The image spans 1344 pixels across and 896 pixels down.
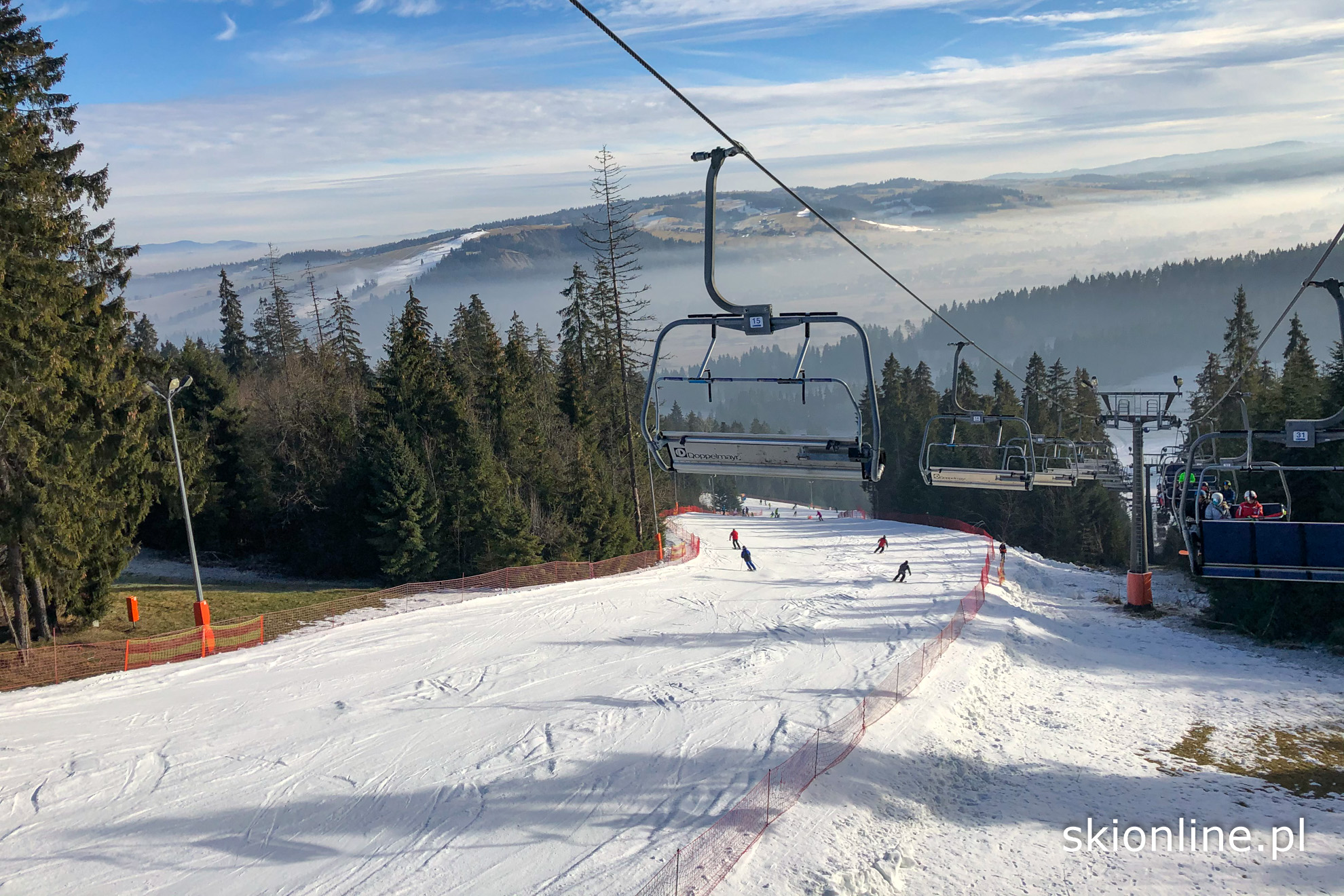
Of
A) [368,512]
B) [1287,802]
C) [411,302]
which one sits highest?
[411,302]

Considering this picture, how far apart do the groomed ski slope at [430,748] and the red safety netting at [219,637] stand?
30.1 inches

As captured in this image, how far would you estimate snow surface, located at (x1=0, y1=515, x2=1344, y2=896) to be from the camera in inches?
452

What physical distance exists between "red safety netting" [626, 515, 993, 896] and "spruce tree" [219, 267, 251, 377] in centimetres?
6038

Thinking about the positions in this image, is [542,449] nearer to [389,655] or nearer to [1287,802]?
[389,655]

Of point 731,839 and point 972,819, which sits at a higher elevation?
point 731,839

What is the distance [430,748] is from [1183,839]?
13.0 metres

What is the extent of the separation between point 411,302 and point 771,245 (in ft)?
147

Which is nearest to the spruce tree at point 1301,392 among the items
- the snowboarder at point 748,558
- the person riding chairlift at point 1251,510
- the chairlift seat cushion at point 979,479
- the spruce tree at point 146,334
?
the chairlift seat cushion at point 979,479

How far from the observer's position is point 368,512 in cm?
3472

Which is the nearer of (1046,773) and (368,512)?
(1046,773)

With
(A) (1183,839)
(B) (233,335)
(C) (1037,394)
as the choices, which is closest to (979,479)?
(A) (1183,839)

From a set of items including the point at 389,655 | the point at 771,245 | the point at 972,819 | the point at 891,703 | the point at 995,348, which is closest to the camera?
the point at 972,819

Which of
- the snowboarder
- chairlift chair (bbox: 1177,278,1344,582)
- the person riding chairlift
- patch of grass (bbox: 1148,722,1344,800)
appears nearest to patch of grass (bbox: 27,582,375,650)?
the snowboarder

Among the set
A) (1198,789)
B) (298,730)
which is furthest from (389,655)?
(1198,789)
